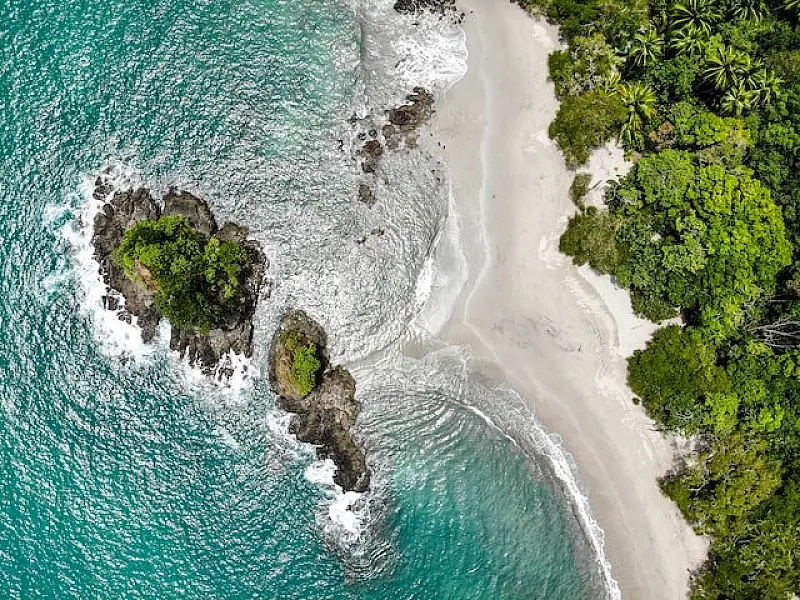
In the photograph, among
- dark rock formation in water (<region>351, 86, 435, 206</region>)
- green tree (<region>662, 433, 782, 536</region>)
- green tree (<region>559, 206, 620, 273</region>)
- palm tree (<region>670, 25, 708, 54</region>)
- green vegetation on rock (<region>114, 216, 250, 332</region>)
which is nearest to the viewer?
green tree (<region>662, 433, 782, 536</region>)

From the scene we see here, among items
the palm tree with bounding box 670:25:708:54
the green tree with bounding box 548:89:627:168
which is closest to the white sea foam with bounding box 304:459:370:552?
the green tree with bounding box 548:89:627:168

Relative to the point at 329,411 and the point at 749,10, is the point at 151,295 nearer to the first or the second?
the point at 329,411

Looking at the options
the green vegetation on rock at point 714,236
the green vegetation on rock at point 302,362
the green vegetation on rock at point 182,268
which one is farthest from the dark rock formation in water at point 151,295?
the green vegetation on rock at point 714,236

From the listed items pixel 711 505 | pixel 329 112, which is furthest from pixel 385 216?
pixel 711 505

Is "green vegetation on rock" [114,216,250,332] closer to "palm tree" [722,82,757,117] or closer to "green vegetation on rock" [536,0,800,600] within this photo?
"green vegetation on rock" [536,0,800,600]

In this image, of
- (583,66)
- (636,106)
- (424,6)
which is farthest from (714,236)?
(424,6)

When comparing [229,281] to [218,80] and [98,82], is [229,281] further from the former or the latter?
[98,82]
